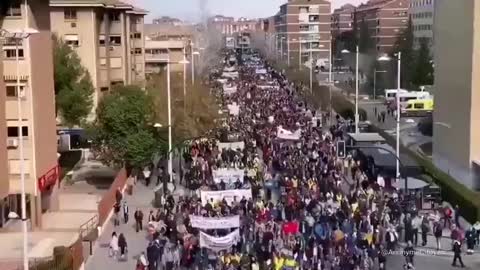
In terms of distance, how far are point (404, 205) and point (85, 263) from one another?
9.92m

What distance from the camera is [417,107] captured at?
66.5 metres

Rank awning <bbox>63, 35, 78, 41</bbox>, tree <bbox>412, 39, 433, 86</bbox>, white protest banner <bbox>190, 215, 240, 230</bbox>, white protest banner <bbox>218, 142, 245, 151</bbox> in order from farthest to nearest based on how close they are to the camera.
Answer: tree <bbox>412, 39, 433, 86</bbox>
awning <bbox>63, 35, 78, 41</bbox>
white protest banner <bbox>218, 142, 245, 151</bbox>
white protest banner <bbox>190, 215, 240, 230</bbox>

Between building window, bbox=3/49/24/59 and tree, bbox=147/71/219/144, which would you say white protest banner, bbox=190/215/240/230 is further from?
tree, bbox=147/71/219/144

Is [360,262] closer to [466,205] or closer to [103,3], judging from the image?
[466,205]

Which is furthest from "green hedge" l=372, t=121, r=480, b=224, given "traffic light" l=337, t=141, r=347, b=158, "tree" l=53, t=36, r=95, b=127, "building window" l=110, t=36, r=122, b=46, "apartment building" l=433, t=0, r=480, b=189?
"building window" l=110, t=36, r=122, b=46

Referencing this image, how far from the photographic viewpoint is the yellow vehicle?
65625 millimetres

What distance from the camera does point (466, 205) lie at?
2794 centimetres

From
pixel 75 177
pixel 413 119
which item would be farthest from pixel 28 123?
pixel 413 119

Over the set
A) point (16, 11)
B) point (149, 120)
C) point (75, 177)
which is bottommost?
point (75, 177)

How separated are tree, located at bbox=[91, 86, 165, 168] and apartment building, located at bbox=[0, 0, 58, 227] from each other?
15.5ft

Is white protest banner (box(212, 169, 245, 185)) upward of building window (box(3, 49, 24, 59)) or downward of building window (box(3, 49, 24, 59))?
downward

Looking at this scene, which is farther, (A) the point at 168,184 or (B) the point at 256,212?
(A) the point at 168,184

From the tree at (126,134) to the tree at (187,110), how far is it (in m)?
1.75

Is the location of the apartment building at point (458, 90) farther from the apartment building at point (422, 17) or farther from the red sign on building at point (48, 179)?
the apartment building at point (422, 17)
